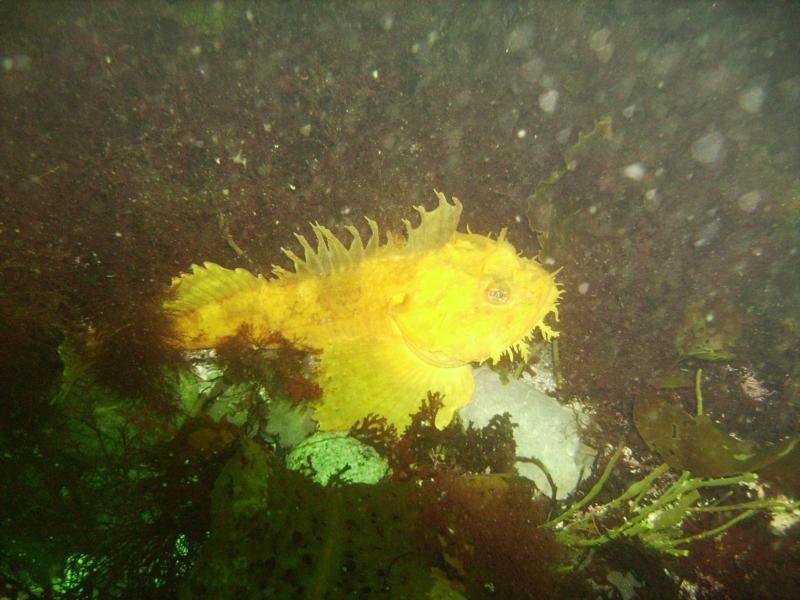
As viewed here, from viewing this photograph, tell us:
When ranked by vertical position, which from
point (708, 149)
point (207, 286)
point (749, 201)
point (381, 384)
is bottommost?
point (381, 384)

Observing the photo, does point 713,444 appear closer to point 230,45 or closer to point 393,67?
point 393,67

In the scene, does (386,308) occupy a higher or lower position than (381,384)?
higher

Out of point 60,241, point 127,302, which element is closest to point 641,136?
point 127,302

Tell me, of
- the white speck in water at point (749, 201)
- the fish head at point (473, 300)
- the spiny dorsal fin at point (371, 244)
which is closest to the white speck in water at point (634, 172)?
the white speck in water at point (749, 201)

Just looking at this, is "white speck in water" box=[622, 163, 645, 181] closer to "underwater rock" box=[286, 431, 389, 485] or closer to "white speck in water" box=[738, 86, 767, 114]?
"white speck in water" box=[738, 86, 767, 114]

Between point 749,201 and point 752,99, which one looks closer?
point 749,201

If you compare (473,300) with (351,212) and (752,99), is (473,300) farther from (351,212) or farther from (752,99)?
(752,99)

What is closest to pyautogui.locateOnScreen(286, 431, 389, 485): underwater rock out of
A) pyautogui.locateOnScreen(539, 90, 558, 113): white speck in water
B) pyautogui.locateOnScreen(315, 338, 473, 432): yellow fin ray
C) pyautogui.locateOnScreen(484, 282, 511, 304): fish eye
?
pyautogui.locateOnScreen(315, 338, 473, 432): yellow fin ray

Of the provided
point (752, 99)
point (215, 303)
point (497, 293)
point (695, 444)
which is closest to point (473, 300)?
point (497, 293)
